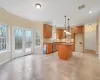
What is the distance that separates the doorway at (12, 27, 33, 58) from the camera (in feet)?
19.2

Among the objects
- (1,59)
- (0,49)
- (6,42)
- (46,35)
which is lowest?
(1,59)

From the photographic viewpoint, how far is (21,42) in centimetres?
647

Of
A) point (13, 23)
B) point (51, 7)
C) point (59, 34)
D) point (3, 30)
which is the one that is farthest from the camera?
point (59, 34)

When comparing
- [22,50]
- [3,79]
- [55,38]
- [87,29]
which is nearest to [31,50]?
[22,50]


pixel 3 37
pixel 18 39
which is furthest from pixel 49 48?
pixel 3 37

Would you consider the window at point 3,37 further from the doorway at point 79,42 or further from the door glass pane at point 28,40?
the doorway at point 79,42

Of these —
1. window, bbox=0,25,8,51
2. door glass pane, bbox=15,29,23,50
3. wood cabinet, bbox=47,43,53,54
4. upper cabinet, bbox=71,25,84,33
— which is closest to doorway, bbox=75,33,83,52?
upper cabinet, bbox=71,25,84,33

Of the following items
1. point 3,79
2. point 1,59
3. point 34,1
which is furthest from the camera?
point 1,59

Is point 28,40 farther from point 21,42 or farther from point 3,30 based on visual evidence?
point 3,30

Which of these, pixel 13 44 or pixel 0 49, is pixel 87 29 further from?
pixel 0 49

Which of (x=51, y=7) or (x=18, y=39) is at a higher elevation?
(x=51, y=7)

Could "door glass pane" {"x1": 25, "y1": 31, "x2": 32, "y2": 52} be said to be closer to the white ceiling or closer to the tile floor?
the white ceiling

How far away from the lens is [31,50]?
7.41 metres

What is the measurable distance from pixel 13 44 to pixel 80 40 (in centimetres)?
666
